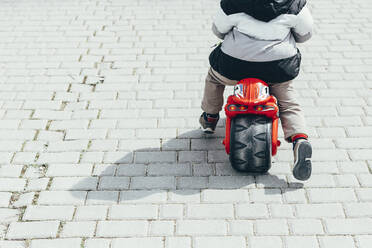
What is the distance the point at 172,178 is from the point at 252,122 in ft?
2.89

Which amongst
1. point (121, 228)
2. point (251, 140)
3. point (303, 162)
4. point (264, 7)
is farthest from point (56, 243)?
point (264, 7)

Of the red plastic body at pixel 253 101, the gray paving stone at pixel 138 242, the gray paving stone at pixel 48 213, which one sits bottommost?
the gray paving stone at pixel 48 213

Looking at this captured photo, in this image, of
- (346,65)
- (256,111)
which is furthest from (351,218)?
(346,65)

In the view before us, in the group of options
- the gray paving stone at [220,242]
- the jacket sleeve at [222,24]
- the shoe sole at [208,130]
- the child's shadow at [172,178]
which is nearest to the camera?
the gray paving stone at [220,242]

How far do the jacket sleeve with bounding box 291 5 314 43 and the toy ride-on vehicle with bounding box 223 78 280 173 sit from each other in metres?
0.51

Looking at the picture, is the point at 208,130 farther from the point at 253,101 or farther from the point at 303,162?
the point at 303,162

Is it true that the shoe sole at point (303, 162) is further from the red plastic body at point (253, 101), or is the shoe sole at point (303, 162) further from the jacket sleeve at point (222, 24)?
the jacket sleeve at point (222, 24)

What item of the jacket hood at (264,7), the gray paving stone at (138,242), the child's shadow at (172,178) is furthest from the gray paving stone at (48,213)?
the jacket hood at (264,7)

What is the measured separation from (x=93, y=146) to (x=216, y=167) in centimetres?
123

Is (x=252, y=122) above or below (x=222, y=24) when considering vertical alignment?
below

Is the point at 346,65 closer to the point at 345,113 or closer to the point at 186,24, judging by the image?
the point at 345,113

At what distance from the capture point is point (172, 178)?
14.1ft

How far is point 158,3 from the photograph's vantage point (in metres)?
7.87

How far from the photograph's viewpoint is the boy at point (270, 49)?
3.86m
